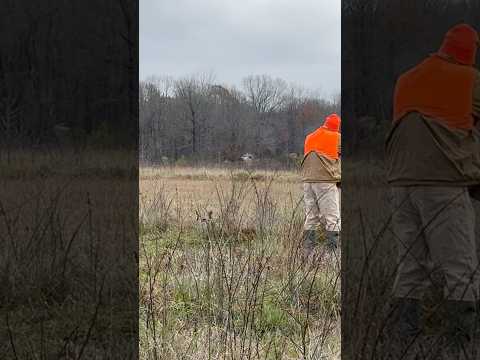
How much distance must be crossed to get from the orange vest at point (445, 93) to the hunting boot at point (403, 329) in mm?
385

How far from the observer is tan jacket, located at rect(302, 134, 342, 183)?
5.61 meters

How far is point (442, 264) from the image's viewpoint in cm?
107

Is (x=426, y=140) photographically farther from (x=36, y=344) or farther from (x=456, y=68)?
(x=36, y=344)

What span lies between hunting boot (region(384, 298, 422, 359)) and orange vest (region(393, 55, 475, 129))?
39cm

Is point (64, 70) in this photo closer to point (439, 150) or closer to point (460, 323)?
point (439, 150)

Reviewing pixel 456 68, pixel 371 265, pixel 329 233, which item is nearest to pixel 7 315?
pixel 371 265

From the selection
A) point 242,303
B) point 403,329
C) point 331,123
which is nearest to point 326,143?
point 331,123

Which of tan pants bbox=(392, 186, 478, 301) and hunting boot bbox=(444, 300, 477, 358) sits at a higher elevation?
tan pants bbox=(392, 186, 478, 301)

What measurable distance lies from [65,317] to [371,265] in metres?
0.67

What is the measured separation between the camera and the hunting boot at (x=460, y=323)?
3.54 ft

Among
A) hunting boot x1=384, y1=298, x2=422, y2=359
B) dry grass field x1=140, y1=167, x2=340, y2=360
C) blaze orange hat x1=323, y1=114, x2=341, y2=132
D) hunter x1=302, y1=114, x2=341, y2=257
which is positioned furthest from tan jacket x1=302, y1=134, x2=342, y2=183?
hunting boot x1=384, y1=298, x2=422, y2=359

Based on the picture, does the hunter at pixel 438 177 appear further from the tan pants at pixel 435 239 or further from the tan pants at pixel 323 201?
the tan pants at pixel 323 201

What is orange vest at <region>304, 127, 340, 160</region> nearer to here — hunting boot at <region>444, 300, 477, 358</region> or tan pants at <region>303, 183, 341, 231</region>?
tan pants at <region>303, 183, 341, 231</region>

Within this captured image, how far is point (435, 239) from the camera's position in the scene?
3.46ft
